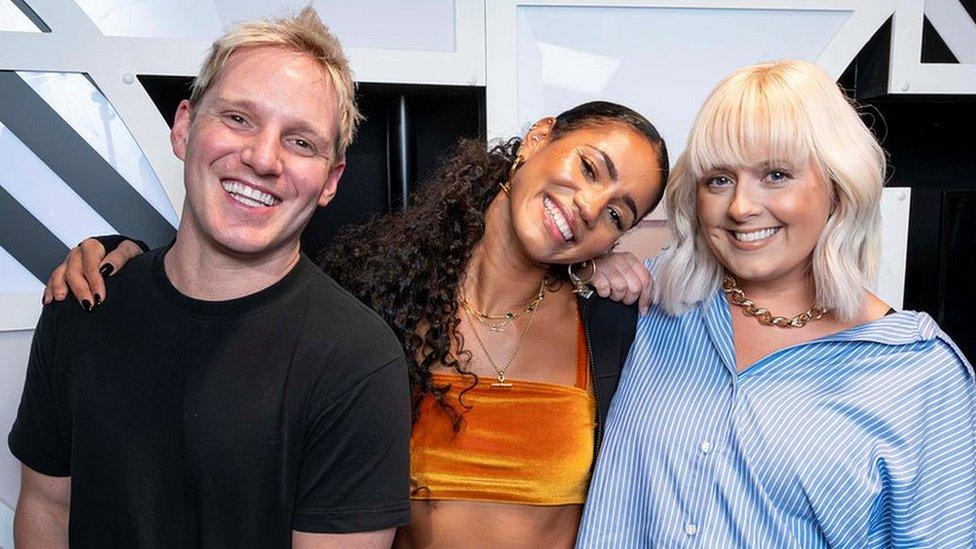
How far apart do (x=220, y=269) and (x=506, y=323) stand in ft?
1.97

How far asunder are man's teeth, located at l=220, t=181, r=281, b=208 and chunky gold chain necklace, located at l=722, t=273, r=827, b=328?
0.86 metres

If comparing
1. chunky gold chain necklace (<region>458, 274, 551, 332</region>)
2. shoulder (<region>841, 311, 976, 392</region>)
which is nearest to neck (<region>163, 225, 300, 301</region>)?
chunky gold chain necklace (<region>458, 274, 551, 332</region>)

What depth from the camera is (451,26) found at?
1693 mm

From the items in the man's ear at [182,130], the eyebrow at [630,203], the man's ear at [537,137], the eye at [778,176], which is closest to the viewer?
the man's ear at [182,130]

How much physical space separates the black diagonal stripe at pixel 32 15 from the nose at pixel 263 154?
73 centimetres

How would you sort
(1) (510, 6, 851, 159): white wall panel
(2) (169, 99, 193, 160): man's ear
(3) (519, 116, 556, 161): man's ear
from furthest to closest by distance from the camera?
(1) (510, 6, 851, 159): white wall panel < (3) (519, 116, 556, 161): man's ear < (2) (169, 99, 193, 160): man's ear

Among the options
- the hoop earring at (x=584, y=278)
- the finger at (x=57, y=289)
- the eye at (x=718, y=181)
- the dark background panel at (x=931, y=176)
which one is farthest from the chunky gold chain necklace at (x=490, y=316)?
the dark background panel at (x=931, y=176)

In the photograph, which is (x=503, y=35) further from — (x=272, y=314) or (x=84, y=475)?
(x=84, y=475)

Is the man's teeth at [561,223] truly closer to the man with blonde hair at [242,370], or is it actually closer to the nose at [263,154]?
the man with blonde hair at [242,370]

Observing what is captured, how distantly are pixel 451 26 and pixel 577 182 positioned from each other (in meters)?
0.58

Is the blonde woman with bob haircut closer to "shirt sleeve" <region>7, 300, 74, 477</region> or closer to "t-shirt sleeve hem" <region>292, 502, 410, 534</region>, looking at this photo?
"t-shirt sleeve hem" <region>292, 502, 410, 534</region>

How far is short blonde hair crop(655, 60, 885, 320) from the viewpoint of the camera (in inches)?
48.3

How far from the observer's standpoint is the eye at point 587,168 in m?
1.35

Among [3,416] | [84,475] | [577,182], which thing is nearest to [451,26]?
[577,182]
